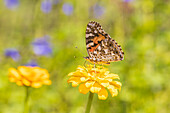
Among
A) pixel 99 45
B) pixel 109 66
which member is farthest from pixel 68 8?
pixel 99 45

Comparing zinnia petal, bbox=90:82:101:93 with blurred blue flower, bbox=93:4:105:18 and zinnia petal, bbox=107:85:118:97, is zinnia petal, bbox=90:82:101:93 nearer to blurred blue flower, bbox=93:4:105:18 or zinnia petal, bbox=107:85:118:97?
zinnia petal, bbox=107:85:118:97

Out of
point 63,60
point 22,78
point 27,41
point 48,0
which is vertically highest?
point 48,0

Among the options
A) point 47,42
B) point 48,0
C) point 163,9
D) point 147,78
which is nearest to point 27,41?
point 47,42

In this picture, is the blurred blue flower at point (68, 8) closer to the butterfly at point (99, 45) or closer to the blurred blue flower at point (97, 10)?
the blurred blue flower at point (97, 10)

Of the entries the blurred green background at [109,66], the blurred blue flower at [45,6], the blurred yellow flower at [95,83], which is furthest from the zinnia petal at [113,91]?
the blurred blue flower at [45,6]

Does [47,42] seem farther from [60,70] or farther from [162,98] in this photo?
[162,98]
